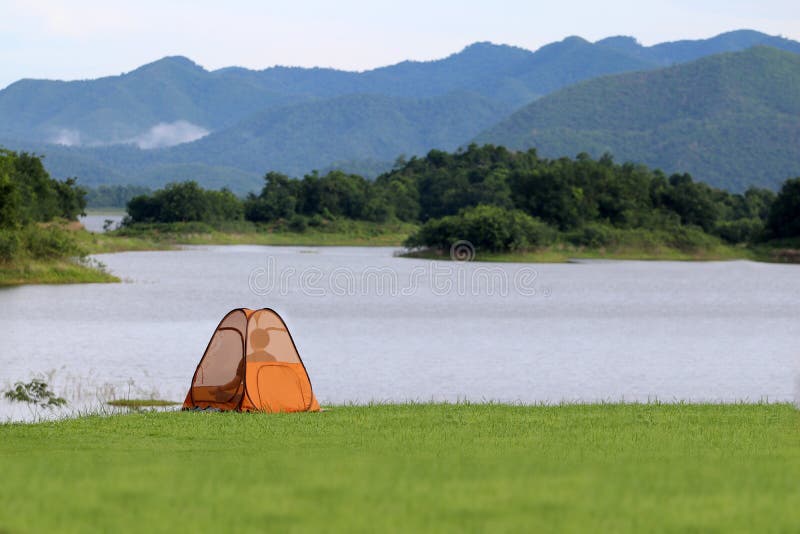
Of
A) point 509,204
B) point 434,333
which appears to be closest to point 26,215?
point 434,333

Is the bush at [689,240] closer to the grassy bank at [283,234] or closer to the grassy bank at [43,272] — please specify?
the grassy bank at [283,234]

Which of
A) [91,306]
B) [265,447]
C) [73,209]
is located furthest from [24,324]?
[73,209]

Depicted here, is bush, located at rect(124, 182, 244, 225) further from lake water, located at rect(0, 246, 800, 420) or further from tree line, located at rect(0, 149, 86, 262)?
lake water, located at rect(0, 246, 800, 420)

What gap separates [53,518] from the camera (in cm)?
887

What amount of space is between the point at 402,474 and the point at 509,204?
127m

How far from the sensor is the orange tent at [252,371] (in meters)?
20.0

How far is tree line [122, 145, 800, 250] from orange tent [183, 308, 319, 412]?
89.7m

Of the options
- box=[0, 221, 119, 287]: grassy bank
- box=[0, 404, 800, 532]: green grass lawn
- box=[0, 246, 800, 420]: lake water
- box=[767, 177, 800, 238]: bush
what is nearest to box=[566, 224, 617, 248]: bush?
box=[767, 177, 800, 238]: bush

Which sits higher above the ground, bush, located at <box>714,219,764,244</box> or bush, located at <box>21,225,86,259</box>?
bush, located at <box>714,219,764,244</box>

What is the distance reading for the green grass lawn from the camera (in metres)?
8.92

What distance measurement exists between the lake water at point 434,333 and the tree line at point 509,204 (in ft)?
84.5

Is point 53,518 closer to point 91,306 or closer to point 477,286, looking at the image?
point 91,306

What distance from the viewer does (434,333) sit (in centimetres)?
4494

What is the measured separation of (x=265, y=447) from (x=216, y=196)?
136 meters
